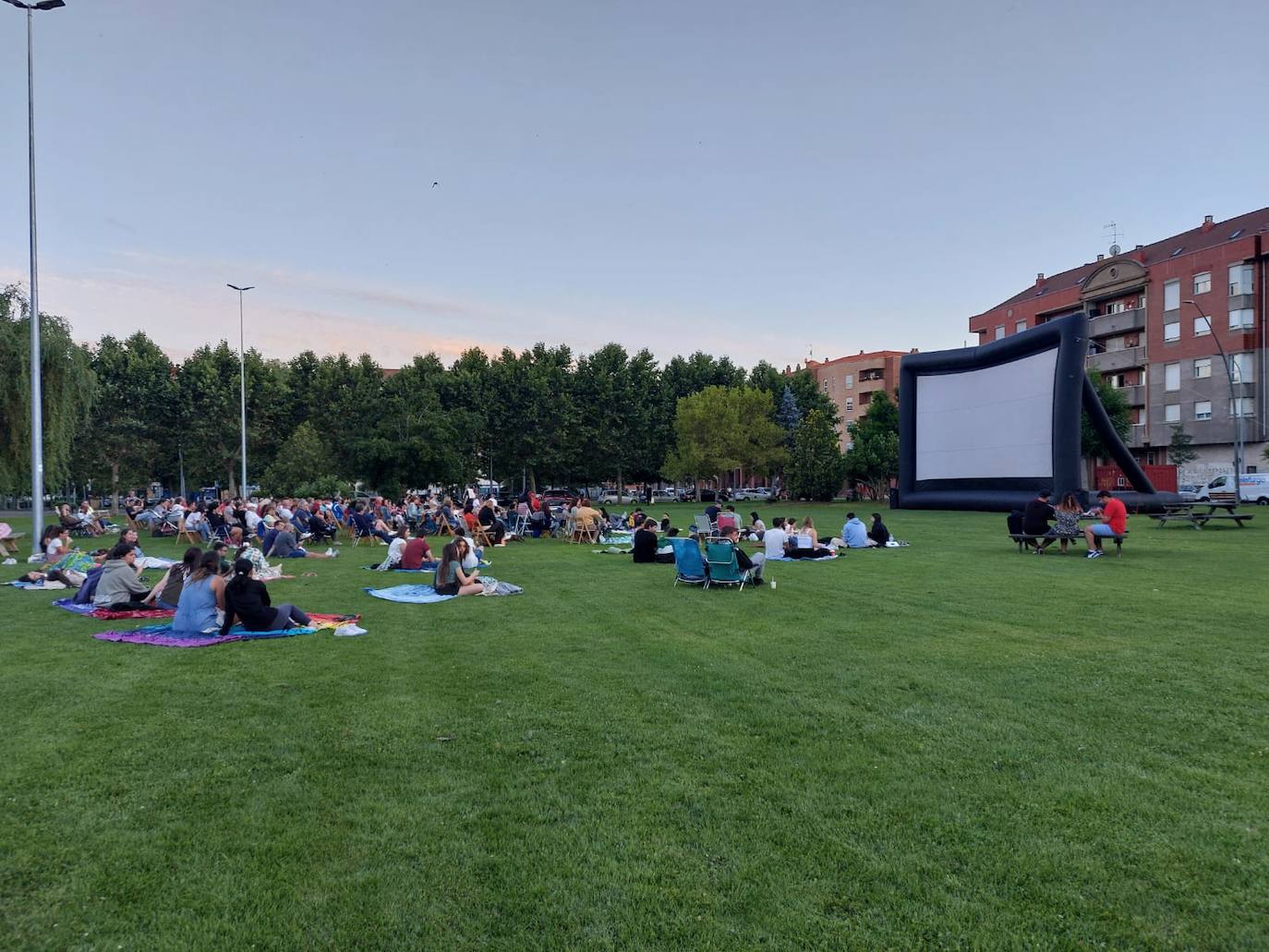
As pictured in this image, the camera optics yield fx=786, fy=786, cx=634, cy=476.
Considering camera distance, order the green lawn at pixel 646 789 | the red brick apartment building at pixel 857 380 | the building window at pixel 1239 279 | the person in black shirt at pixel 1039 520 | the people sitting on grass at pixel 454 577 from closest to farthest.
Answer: the green lawn at pixel 646 789 → the people sitting on grass at pixel 454 577 → the person in black shirt at pixel 1039 520 → the building window at pixel 1239 279 → the red brick apartment building at pixel 857 380

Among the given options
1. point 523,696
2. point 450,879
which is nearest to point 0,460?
point 523,696

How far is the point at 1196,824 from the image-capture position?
3695 mm

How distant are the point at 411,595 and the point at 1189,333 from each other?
170 ft

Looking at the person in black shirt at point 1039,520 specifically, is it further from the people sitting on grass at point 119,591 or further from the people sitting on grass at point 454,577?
the people sitting on grass at point 119,591

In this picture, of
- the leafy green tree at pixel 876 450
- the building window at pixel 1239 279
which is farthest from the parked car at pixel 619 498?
the building window at pixel 1239 279

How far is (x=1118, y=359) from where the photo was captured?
51.5m

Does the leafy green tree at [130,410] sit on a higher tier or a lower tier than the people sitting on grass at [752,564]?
higher

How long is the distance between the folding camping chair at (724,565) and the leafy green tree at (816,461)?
1589 inches

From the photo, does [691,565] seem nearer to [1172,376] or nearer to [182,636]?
[182,636]

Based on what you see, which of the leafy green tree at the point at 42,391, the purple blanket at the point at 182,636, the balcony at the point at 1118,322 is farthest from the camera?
the balcony at the point at 1118,322

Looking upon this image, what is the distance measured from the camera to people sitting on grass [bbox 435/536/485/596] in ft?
38.3

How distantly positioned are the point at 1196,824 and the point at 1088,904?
41.6 inches

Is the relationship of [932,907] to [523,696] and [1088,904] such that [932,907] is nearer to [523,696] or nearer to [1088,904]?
[1088,904]

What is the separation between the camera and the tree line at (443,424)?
Result: 4991 centimetres
